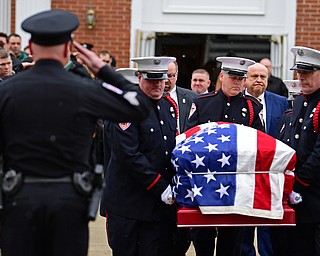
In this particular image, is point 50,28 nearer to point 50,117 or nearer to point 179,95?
point 50,117

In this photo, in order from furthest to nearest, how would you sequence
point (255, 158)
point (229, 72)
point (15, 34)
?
1. point (15, 34)
2. point (229, 72)
3. point (255, 158)

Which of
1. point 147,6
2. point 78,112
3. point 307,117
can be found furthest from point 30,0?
point 78,112

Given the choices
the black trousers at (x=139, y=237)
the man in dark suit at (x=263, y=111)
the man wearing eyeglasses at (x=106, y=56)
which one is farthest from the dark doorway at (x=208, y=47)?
the black trousers at (x=139, y=237)

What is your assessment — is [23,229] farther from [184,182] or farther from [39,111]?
[184,182]

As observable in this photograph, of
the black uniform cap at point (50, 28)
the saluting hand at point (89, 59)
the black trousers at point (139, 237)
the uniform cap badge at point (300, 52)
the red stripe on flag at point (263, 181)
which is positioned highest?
the black uniform cap at point (50, 28)

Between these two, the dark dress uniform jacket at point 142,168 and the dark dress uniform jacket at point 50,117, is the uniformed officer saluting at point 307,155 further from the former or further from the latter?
the dark dress uniform jacket at point 50,117

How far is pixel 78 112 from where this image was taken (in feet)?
15.0

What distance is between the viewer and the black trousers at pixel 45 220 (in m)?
4.50

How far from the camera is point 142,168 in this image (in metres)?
6.12

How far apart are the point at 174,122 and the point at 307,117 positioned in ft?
3.18

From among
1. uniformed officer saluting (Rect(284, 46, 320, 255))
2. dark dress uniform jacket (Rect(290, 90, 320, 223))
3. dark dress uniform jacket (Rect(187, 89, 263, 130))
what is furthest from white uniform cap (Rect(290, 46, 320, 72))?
dark dress uniform jacket (Rect(187, 89, 263, 130))

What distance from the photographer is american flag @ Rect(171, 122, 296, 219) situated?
5930mm

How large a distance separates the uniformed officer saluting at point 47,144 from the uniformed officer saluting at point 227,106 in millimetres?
2673

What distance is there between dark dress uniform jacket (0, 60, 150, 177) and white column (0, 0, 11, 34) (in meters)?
9.06
